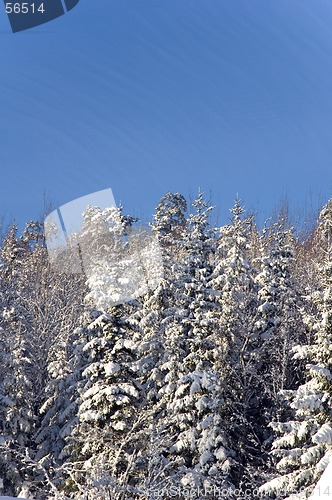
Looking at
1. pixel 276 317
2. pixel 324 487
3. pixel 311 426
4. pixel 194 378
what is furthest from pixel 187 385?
pixel 324 487

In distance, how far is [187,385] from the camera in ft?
61.7

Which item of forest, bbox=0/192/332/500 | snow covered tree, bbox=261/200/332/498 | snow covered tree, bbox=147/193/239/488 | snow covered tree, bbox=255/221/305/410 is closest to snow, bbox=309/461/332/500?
forest, bbox=0/192/332/500

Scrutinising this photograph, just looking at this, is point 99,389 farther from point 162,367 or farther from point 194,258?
point 194,258

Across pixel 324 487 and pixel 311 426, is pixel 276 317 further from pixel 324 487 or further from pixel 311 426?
pixel 324 487

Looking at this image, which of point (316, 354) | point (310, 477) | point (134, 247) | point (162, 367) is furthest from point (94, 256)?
point (310, 477)

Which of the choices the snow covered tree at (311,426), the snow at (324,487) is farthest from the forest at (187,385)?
the snow at (324,487)

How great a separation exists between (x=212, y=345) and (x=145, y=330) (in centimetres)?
324

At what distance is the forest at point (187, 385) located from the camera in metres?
14.6

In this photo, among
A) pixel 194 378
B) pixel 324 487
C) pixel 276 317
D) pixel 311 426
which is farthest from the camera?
pixel 276 317

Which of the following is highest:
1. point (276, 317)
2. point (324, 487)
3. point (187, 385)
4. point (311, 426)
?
point (276, 317)

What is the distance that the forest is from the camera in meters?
14.6

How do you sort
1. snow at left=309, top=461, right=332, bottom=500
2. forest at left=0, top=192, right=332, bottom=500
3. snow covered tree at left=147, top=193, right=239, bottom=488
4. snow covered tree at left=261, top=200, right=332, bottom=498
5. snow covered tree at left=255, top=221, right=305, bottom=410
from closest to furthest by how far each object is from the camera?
snow at left=309, top=461, right=332, bottom=500, snow covered tree at left=261, top=200, right=332, bottom=498, forest at left=0, top=192, right=332, bottom=500, snow covered tree at left=147, top=193, right=239, bottom=488, snow covered tree at left=255, top=221, right=305, bottom=410

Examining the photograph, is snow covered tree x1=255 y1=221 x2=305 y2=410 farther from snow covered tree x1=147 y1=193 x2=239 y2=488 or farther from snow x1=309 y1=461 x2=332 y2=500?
snow x1=309 y1=461 x2=332 y2=500

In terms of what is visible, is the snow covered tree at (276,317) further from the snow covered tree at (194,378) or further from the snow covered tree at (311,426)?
the snow covered tree at (311,426)
